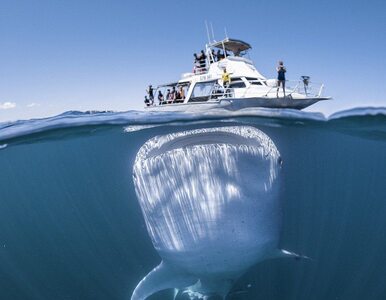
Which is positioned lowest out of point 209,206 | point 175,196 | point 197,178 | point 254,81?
point 209,206

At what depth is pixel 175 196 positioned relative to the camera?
3.92m

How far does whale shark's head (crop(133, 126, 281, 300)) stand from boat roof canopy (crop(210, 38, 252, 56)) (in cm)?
1631

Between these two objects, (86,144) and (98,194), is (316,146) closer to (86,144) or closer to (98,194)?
(86,144)

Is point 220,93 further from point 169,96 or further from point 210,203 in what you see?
point 210,203

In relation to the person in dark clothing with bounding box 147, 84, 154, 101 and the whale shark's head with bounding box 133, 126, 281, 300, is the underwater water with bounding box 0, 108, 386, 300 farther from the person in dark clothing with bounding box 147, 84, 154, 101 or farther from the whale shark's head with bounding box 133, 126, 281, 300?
the person in dark clothing with bounding box 147, 84, 154, 101

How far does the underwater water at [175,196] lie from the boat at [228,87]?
5.58 feet

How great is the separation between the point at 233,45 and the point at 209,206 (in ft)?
58.3

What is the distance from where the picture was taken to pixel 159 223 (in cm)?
390

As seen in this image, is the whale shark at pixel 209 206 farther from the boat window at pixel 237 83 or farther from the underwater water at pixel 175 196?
the boat window at pixel 237 83

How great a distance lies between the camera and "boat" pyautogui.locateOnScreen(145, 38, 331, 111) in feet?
43.3

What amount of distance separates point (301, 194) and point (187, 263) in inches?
837

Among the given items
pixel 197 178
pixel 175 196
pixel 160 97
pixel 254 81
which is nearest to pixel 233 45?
pixel 254 81

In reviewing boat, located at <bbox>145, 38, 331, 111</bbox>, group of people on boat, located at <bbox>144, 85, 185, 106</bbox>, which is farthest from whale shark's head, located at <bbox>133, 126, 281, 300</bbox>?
group of people on boat, located at <bbox>144, 85, 185, 106</bbox>

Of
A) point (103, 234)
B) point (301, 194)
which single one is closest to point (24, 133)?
point (103, 234)
